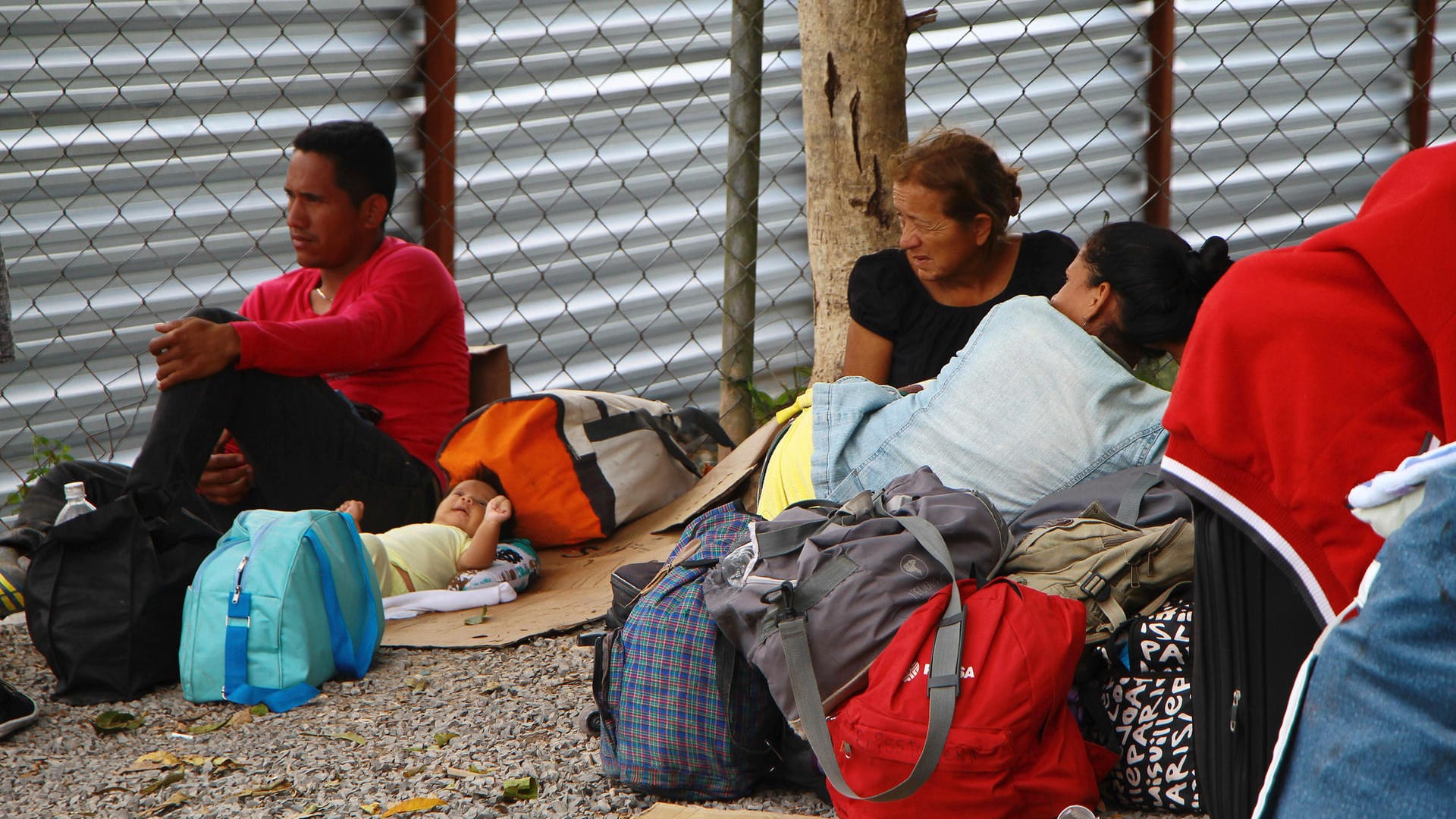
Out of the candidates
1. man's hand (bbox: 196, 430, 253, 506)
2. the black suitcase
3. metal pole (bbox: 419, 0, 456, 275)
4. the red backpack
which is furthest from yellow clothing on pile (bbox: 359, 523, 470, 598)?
the black suitcase

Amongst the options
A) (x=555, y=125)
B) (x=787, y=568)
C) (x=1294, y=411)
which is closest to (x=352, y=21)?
(x=555, y=125)

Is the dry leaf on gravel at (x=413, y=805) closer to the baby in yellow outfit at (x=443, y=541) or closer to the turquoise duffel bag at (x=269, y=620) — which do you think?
the turquoise duffel bag at (x=269, y=620)

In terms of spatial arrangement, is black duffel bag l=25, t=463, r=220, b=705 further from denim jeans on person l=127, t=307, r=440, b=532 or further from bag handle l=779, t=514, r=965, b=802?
bag handle l=779, t=514, r=965, b=802

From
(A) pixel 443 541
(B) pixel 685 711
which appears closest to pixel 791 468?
(B) pixel 685 711

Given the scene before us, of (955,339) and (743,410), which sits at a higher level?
(955,339)

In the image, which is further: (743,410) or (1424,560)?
(743,410)

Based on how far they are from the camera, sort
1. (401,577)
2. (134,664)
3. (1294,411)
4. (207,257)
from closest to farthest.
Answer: (1294,411), (134,664), (401,577), (207,257)

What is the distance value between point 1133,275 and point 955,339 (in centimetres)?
79

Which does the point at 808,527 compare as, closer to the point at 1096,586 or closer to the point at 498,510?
the point at 1096,586

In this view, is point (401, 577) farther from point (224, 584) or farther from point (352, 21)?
point (352, 21)

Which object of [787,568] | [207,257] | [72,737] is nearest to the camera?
[787,568]

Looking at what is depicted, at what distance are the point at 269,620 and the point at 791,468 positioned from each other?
1133 mm

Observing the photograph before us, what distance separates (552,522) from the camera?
12.1ft

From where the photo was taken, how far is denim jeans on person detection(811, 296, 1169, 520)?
8.02 feet
